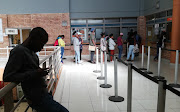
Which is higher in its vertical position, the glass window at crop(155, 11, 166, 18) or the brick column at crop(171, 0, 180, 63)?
the glass window at crop(155, 11, 166, 18)

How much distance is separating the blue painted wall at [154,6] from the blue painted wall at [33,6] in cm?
537

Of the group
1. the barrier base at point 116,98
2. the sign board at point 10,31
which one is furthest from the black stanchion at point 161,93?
the sign board at point 10,31

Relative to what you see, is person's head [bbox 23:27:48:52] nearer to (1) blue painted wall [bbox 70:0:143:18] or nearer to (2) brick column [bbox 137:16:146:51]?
(1) blue painted wall [bbox 70:0:143:18]

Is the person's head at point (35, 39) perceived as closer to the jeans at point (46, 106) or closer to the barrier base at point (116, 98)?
the jeans at point (46, 106)

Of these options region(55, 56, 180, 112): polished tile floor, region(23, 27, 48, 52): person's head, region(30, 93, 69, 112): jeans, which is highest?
region(23, 27, 48, 52): person's head

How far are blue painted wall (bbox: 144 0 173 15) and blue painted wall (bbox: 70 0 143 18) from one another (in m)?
0.59

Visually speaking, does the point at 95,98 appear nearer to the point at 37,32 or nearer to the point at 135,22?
the point at 37,32

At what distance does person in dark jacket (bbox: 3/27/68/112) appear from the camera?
1.34 metres

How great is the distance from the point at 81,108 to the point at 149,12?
30.0 feet

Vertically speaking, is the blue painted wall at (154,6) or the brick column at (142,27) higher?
the blue painted wall at (154,6)

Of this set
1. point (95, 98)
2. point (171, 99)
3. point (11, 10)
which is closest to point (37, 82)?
point (95, 98)

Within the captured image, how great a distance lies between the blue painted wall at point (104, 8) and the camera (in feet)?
36.4

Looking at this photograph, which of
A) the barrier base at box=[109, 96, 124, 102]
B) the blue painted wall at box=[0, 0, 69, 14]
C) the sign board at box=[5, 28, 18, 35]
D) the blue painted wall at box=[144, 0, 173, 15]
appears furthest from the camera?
the blue painted wall at box=[0, 0, 69, 14]

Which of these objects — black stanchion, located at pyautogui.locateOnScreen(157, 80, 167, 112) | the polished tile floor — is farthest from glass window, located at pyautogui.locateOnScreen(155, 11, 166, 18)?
black stanchion, located at pyautogui.locateOnScreen(157, 80, 167, 112)
